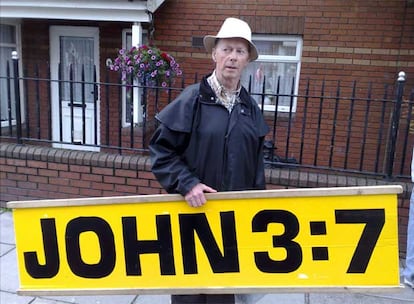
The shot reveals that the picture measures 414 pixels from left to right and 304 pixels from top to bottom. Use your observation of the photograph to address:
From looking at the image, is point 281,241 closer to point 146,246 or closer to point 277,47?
point 146,246

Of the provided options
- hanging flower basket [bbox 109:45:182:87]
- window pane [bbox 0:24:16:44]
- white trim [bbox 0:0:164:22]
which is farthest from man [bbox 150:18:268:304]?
window pane [bbox 0:24:16:44]

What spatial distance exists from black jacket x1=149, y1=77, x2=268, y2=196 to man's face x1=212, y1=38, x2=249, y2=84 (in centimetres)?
11

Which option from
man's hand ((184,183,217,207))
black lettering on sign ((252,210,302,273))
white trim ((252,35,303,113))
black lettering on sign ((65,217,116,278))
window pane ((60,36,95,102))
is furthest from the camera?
window pane ((60,36,95,102))

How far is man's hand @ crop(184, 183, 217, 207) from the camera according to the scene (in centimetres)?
188

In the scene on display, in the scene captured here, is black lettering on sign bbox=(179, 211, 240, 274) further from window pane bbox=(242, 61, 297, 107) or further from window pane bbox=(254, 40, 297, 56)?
window pane bbox=(254, 40, 297, 56)

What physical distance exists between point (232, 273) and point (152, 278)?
1.37 feet

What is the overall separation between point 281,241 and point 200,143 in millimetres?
645

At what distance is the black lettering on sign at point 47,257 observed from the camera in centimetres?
214

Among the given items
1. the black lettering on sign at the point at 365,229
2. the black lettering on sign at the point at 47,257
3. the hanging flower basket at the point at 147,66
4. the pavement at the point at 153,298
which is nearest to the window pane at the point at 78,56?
the hanging flower basket at the point at 147,66

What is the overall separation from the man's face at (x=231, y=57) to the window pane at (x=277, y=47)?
4.29m

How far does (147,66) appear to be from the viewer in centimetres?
496

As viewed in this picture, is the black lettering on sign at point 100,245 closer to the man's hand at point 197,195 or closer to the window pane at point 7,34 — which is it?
the man's hand at point 197,195

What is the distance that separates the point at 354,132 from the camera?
569 cm

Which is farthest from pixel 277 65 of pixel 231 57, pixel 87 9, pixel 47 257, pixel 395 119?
pixel 47 257
